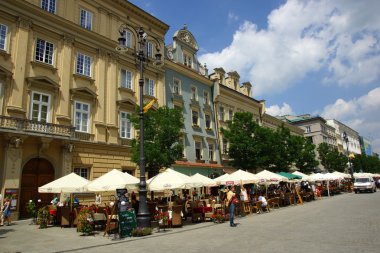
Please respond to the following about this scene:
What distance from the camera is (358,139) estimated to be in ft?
382

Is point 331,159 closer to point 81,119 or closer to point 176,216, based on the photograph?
point 81,119

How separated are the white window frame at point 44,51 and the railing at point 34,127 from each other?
14.9ft

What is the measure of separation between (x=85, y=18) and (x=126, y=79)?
18.4ft

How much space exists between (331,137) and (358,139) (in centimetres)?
3869

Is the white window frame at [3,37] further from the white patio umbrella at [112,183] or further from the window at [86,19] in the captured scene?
the white patio umbrella at [112,183]

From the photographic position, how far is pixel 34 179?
19828 millimetres

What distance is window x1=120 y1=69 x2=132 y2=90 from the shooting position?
26594 mm

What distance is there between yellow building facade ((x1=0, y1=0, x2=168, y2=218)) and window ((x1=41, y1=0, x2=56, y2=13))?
57 mm

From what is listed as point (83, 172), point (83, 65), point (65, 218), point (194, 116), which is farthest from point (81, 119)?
point (194, 116)

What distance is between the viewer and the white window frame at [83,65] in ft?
76.6

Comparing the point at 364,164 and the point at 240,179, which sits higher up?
the point at 364,164

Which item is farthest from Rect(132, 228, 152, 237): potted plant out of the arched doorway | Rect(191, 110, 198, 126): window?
Rect(191, 110, 198, 126): window

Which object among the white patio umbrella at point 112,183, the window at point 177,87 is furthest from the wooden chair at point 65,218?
the window at point 177,87

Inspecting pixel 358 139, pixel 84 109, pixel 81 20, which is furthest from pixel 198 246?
pixel 358 139
